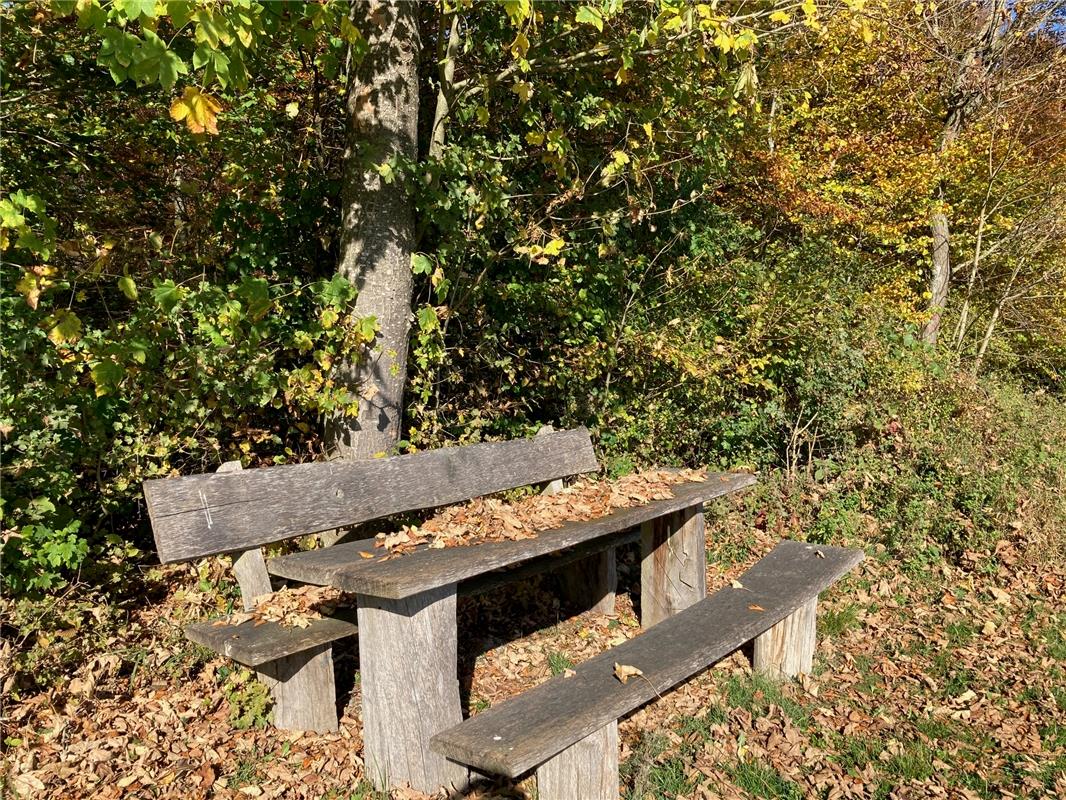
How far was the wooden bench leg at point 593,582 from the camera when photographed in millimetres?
5156

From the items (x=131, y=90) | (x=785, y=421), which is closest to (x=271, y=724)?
(x=131, y=90)

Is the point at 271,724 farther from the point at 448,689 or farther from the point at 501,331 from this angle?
the point at 501,331

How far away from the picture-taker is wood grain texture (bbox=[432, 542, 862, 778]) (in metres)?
2.61

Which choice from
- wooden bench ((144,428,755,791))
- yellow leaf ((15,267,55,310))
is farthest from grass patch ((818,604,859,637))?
yellow leaf ((15,267,55,310))

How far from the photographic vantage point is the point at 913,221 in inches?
408

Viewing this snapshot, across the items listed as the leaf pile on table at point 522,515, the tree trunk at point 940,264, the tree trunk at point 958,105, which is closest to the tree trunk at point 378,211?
the leaf pile on table at point 522,515

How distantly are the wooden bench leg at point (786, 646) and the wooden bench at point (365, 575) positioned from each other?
0.92 meters

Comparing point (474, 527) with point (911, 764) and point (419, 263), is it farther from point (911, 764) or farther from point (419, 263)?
point (911, 764)

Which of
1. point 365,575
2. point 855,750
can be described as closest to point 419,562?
point 365,575

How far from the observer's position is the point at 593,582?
17.1 feet

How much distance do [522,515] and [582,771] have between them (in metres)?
1.33

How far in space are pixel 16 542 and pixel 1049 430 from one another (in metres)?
8.64

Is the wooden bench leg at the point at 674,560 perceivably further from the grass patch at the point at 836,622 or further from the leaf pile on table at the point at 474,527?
the grass patch at the point at 836,622

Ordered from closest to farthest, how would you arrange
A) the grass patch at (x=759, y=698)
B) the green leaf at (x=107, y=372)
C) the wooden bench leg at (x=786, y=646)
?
1. the green leaf at (x=107, y=372)
2. the grass patch at (x=759, y=698)
3. the wooden bench leg at (x=786, y=646)
